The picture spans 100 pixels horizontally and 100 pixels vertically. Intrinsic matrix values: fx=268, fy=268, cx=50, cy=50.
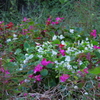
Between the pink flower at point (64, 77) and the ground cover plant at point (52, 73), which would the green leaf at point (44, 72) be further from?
the pink flower at point (64, 77)

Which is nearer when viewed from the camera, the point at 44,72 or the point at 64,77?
the point at 64,77

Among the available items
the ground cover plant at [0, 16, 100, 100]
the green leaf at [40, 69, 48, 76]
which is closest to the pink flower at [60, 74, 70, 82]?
the ground cover plant at [0, 16, 100, 100]

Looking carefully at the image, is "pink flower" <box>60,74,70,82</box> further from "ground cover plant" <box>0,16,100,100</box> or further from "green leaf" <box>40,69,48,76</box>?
"green leaf" <box>40,69,48,76</box>

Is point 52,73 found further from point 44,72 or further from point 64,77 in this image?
point 64,77

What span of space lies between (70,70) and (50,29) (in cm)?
126

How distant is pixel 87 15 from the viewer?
391 cm

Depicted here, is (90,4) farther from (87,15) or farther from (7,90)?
(7,90)

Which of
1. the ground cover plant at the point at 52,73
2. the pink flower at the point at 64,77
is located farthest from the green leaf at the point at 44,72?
the pink flower at the point at 64,77

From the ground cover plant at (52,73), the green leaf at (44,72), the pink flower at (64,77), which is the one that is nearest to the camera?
the ground cover plant at (52,73)

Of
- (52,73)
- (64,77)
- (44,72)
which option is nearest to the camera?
(64,77)

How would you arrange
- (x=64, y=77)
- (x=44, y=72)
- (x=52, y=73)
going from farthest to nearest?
(x=52, y=73)
(x=44, y=72)
(x=64, y=77)

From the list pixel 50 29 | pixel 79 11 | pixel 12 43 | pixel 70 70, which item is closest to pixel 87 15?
pixel 79 11

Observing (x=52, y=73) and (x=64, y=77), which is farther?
(x=52, y=73)

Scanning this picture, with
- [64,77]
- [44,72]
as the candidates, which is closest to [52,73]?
[44,72]
